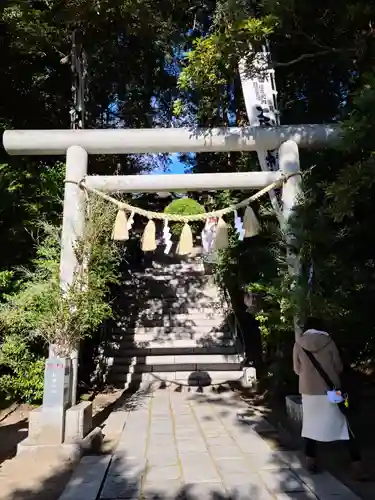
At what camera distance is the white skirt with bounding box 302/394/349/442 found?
3883 millimetres

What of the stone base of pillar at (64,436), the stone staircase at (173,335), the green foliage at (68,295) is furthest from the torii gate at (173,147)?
the stone staircase at (173,335)

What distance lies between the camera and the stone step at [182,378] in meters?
9.37

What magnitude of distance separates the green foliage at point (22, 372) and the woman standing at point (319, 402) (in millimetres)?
5128

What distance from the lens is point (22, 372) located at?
7.60m

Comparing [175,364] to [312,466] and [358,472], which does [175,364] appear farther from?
[358,472]

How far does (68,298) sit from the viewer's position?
18.9 ft

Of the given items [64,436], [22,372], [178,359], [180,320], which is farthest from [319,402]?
[180,320]

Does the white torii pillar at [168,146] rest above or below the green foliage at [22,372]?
above

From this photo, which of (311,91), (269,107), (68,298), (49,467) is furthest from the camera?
(311,91)

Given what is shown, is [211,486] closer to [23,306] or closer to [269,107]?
[23,306]

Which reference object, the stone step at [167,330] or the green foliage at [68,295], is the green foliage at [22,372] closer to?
the green foliage at [68,295]

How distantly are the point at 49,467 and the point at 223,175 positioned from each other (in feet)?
14.8

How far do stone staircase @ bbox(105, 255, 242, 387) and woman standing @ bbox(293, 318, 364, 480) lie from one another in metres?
5.44

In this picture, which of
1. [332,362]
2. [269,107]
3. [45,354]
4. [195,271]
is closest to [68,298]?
[45,354]
